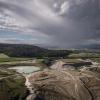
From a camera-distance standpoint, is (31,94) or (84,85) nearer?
(31,94)

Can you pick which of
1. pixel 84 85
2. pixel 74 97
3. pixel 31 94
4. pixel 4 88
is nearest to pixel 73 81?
pixel 84 85

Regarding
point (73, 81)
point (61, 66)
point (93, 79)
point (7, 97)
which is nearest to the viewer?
point (7, 97)

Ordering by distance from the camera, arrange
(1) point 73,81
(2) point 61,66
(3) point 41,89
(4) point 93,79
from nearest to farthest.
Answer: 1. (3) point 41,89
2. (1) point 73,81
3. (4) point 93,79
4. (2) point 61,66

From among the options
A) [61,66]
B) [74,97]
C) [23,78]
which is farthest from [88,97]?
[61,66]

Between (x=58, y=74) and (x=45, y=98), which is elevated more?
(x=58, y=74)

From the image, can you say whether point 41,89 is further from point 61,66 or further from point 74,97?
point 61,66

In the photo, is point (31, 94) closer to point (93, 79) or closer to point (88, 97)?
point (88, 97)
